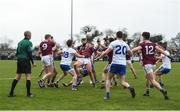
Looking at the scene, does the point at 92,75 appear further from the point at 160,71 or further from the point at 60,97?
the point at 60,97

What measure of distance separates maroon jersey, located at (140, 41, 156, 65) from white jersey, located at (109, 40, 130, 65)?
740mm

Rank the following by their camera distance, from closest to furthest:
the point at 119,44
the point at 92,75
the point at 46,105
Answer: the point at 46,105, the point at 119,44, the point at 92,75

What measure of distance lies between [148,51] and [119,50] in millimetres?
1156

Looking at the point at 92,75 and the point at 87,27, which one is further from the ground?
the point at 87,27

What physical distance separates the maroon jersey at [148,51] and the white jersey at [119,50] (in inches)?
29.1

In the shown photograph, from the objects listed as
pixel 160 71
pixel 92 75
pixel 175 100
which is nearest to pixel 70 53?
pixel 92 75

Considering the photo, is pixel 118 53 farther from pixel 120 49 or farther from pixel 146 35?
pixel 146 35

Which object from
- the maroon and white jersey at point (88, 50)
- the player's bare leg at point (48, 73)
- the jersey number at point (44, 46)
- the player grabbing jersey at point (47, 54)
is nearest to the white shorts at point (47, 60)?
the player grabbing jersey at point (47, 54)

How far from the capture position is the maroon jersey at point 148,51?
52.3ft

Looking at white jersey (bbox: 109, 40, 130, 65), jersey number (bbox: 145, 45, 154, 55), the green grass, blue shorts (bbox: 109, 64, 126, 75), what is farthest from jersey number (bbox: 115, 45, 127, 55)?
the green grass

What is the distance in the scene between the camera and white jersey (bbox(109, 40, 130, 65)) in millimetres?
15414

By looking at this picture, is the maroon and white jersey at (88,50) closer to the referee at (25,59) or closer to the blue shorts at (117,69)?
the referee at (25,59)

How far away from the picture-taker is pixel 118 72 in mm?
Result: 15594

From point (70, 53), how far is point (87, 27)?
441ft
